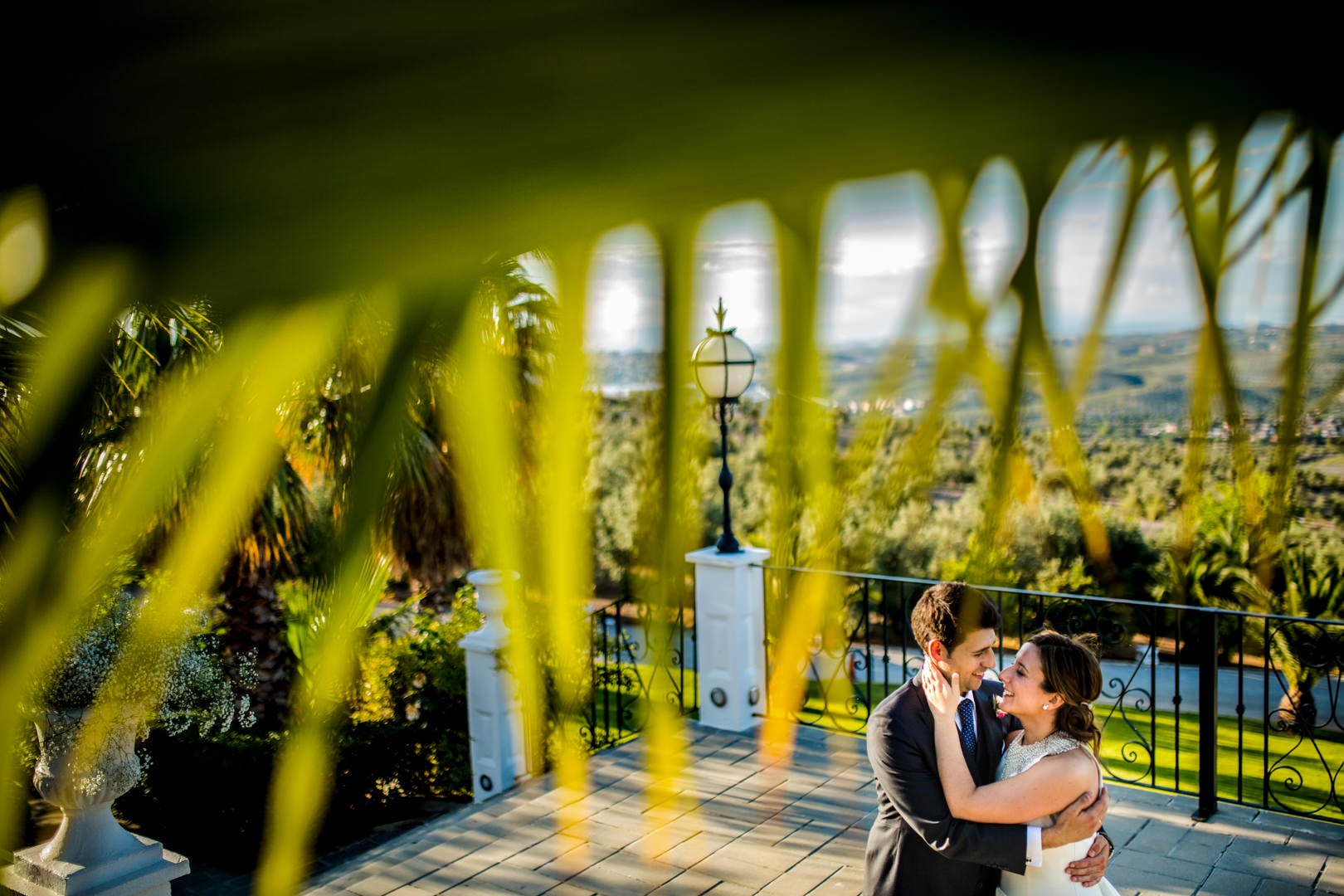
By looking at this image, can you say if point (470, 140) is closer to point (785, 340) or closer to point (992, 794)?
point (785, 340)

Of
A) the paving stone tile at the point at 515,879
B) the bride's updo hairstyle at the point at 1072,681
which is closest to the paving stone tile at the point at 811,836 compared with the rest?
the paving stone tile at the point at 515,879

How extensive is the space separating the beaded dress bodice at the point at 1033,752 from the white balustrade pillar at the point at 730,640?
3443mm

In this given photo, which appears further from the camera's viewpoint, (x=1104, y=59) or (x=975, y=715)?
(x=975, y=715)

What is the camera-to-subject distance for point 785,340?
467 mm

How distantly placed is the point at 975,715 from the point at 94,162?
2134 millimetres

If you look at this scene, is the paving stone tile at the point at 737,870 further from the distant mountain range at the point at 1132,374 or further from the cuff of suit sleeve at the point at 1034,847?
the distant mountain range at the point at 1132,374

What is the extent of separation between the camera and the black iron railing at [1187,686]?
4191 mm

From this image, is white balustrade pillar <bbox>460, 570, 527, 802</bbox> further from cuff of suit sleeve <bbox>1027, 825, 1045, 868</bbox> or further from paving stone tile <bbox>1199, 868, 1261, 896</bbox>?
cuff of suit sleeve <bbox>1027, 825, 1045, 868</bbox>

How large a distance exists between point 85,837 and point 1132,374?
448cm

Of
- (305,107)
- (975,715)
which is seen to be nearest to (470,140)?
(305,107)

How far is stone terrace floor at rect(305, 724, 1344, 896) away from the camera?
150 inches

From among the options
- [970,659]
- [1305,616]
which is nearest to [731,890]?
[970,659]

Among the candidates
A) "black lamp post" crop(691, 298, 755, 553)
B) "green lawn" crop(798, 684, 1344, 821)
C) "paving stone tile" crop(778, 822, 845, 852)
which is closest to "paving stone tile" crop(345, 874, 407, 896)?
"paving stone tile" crop(778, 822, 845, 852)

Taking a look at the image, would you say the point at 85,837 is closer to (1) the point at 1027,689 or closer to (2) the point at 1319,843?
(1) the point at 1027,689
